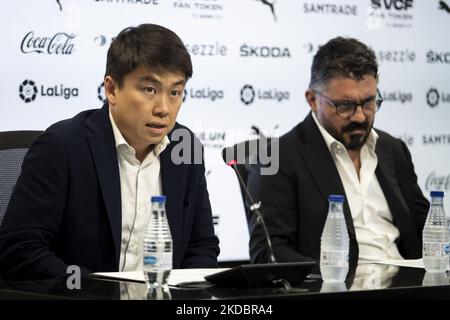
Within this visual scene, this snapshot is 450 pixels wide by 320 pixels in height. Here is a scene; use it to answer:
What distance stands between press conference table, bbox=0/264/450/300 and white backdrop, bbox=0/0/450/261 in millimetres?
2288

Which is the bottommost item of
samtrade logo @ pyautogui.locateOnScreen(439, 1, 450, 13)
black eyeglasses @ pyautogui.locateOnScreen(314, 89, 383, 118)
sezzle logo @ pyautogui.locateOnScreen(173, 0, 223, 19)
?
black eyeglasses @ pyautogui.locateOnScreen(314, 89, 383, 118)

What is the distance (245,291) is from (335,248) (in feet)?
1.44

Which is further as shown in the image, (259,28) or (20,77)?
(259,28)

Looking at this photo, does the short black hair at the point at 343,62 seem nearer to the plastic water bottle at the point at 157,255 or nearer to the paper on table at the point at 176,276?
the paper on table at the point at 176,276

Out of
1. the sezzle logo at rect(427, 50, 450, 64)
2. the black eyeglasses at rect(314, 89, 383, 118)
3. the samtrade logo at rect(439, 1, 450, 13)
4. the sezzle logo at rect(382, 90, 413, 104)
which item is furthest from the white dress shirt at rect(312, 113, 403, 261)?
the samtrade logo at rect(439, 1, 450, 13)

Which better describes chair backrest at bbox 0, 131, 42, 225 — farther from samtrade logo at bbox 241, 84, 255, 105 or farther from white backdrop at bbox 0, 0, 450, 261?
samtrade logo at bbox 241, 84, 255, 105

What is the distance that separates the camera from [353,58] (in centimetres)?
363

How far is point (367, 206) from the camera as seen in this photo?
3.70 meters

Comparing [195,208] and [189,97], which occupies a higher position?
[189,97]

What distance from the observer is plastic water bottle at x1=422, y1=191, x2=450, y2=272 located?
2898 millimetres

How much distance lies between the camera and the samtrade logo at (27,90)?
454 centimetres
